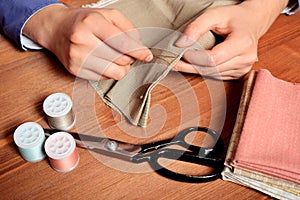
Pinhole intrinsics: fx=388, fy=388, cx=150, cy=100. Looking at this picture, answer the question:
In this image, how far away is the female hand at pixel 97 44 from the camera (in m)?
0.63

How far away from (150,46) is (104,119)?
0.51 feet

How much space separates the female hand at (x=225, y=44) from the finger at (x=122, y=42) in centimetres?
7

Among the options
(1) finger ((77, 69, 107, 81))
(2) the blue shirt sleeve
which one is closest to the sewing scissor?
(1) finger ((77, 69, 107, 81))

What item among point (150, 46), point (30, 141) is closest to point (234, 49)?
point (150, 46)

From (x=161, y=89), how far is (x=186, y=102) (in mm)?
55

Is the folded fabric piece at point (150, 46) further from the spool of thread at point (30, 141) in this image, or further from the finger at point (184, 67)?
the spool of thread at point (30, 141)

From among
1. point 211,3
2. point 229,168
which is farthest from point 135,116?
point 211,3

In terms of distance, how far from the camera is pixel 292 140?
575mm

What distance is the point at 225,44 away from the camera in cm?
68

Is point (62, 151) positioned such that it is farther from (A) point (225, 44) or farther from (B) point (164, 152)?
(A) point (225, 44)

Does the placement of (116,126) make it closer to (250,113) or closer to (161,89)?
(161,89)

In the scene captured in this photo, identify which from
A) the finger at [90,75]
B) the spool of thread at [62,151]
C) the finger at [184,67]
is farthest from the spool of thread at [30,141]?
the finger at [184,67]

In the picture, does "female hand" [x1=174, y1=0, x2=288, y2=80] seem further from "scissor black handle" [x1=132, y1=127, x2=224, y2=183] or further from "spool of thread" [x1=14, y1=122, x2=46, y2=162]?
"spool of thread" [x1=14, y1=122, x2=46, y2=162]

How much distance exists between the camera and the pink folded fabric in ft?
1.79
